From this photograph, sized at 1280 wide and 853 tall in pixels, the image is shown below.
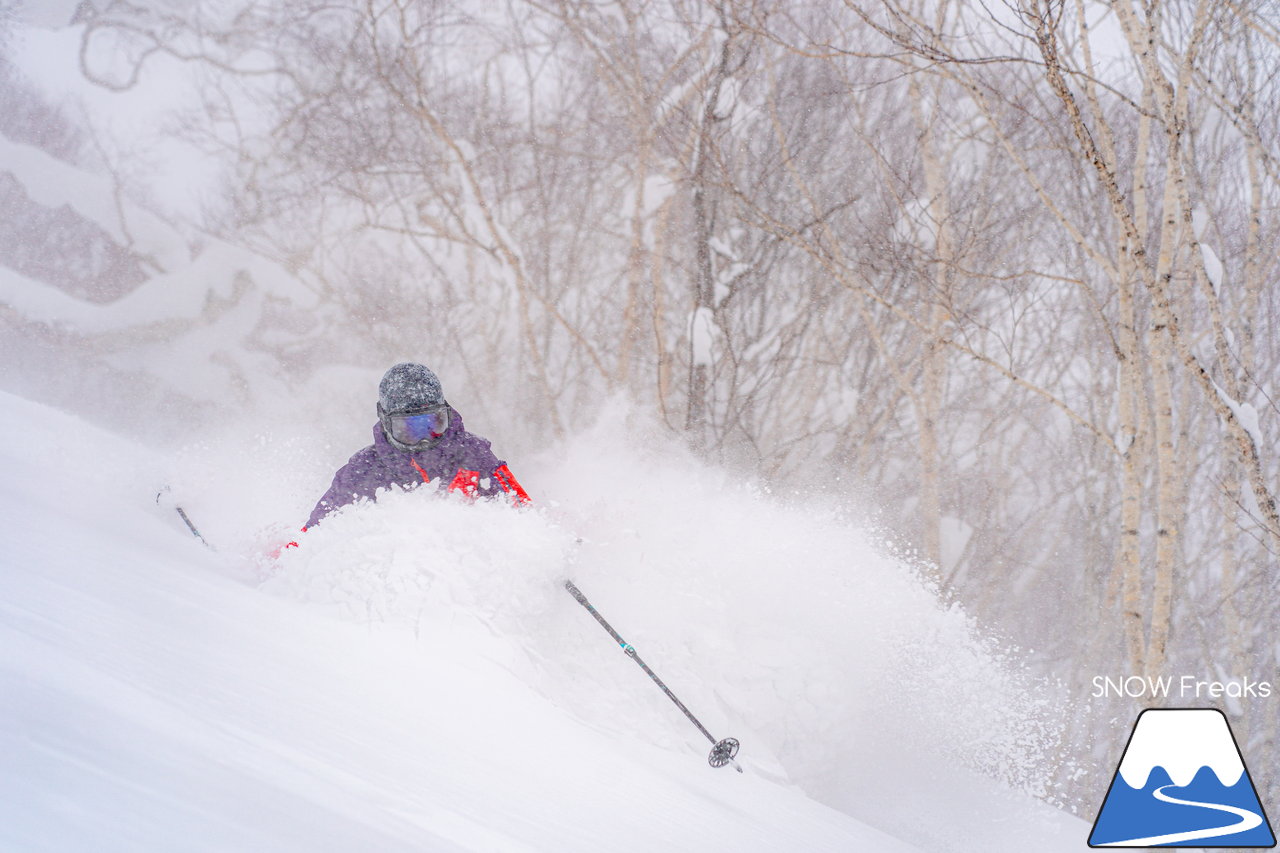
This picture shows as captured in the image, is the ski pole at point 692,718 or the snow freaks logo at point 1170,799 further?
the snow freaks logo at point 1170,799

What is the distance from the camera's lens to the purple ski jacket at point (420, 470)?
4332mm

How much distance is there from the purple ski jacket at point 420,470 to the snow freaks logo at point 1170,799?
3.51m

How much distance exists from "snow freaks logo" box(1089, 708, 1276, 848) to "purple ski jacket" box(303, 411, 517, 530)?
3507 millimetres

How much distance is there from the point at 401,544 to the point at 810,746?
2.51 metres

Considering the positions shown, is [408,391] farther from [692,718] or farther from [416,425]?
[692,718]

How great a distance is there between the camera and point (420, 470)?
175 inches

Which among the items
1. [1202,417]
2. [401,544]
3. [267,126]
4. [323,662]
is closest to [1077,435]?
[1202,417]

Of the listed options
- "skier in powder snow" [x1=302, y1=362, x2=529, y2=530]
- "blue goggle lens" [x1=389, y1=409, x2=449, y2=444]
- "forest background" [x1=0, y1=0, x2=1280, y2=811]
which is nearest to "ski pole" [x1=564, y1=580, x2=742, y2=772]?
"skier in powder snow" [x1=302, y1=362, x2=529, y2=530]

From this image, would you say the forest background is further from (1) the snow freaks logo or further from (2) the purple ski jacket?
(2) the purple ski jacket

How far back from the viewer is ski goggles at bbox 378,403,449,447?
4.25 metres

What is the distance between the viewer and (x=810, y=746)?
433cm
